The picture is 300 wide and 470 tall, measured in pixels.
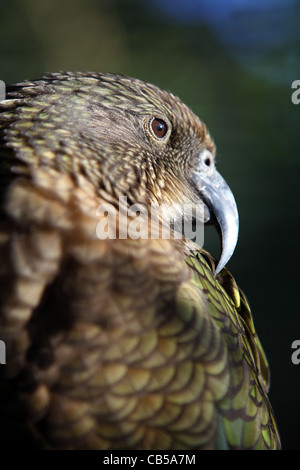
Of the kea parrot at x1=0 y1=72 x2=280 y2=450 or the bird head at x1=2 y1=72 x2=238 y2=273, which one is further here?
the bird head at x1=2 y1=72 x2=238 y2=273

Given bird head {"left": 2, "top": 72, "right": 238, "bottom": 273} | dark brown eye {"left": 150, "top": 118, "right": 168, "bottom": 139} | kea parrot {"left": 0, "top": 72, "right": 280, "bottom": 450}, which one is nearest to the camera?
kea parrot {"left": 0, "top": 72, "right": 280, "bottom": 450}

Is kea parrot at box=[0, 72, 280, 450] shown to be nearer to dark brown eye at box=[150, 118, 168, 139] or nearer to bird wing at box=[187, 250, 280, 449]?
bird wing at box=[187, 250, 280, 449]

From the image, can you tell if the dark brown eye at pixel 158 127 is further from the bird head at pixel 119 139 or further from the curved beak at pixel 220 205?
the curved beak at pixel 220 205

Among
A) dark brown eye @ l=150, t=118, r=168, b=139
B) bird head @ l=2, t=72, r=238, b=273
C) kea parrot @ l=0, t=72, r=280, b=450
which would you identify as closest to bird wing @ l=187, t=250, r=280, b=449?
kea parrot @ l=0, t=72, r=280, b=450

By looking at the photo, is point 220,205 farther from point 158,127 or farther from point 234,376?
point 234,376

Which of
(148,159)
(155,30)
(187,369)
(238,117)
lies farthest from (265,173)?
(187,369)

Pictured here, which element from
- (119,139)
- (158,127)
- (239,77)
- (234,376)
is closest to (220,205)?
(158,127)
